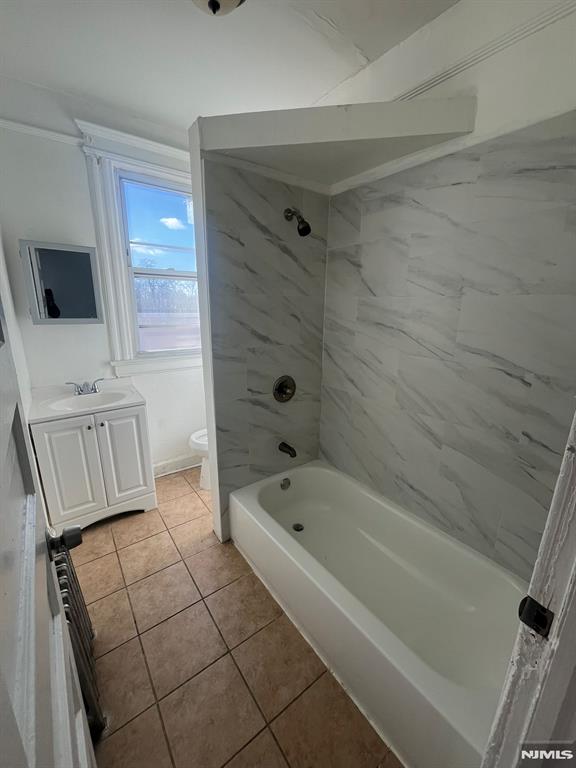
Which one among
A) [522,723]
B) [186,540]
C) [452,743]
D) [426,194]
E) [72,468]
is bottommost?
[186,540]

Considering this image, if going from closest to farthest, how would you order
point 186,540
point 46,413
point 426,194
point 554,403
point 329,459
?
point 554,403 < point 426,194 < point 46,413 < point 186,540 < point 329,459

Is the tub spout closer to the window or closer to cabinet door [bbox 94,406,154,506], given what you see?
cabinet door [bbox 94,406,154,506]

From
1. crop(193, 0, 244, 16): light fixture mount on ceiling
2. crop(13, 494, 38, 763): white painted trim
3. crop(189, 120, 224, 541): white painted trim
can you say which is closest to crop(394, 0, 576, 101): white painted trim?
crop(193, 0, 244, 16): light fixture mount on ceiling

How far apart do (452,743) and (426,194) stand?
6.59 feet

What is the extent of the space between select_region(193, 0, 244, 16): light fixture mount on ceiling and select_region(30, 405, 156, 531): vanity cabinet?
1.95 meters

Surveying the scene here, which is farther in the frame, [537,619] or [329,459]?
[329,459]

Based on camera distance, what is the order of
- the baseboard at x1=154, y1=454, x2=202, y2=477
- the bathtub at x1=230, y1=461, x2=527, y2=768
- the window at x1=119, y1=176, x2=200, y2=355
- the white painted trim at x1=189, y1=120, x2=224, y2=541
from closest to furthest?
1. the bathtub at x1=230, y1=461, x2=527, y2=768
2. the white painted trim at x1=189, y1=120, x2=224, y2=541
3. the window at x1=119, y1=176, x2=200, y2=355
4. the baseboard at x1=154, y1=454, x2=202, y2=477

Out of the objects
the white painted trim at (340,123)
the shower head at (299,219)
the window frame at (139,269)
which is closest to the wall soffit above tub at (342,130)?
the white painted trim at (340,123)

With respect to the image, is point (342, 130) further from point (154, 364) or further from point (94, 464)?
point (94, 464)

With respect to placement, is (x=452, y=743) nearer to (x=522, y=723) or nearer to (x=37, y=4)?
(x=522, y=723)

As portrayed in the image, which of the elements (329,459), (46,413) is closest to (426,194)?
(329,459)

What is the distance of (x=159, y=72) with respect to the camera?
1.63 m

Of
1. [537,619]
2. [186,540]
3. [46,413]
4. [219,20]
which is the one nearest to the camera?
[537,619]

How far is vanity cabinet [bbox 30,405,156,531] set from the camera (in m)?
1.78
